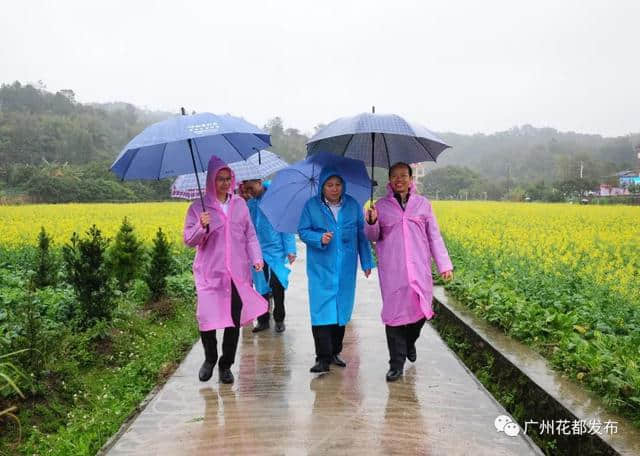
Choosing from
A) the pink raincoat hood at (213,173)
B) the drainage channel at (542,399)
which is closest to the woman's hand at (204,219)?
the pink raincoat hood at (213,173)

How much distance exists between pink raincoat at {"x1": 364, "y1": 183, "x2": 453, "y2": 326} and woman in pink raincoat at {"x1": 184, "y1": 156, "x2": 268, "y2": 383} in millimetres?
979

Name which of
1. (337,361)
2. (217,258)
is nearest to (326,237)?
(217,258)

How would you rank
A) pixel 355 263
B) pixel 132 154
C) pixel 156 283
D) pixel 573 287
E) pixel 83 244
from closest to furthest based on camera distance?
pixel 132 154
pixel 355 263
pixel 83 244
pixel 573 287
pixel 156 283

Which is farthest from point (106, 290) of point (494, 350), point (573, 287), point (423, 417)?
point (573, 287)

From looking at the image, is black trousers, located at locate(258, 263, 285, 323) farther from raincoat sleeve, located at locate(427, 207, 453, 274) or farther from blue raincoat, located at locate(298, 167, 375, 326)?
raincoat sleeve, located at locate(427, 207, 453, 274)

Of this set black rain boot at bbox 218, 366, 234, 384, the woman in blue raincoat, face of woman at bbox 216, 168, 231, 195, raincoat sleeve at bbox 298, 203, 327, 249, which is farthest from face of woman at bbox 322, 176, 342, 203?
black rain boot at bbox 218, 366, 234, 384

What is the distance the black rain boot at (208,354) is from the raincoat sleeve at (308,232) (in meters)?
1.02

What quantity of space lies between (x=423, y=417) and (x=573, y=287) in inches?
127

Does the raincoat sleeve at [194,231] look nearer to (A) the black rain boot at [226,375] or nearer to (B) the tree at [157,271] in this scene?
(A) the black rain boot at [226,375]

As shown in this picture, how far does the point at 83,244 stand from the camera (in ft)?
16.3

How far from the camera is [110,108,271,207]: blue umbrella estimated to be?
3643mm

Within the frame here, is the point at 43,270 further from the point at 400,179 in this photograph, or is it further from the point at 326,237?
the point at 400,179

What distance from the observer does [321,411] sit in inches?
141

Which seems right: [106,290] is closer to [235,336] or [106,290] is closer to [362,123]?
[235,336]
